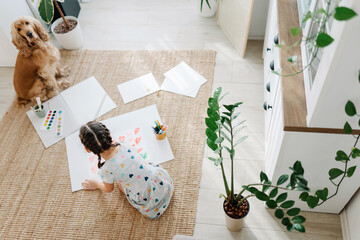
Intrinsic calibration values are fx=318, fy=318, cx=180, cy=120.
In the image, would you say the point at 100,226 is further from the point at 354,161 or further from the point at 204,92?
the point at 354,161

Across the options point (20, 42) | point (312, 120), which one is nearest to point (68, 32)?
point (20, 42)

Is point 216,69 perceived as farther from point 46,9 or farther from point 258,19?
point 46,9

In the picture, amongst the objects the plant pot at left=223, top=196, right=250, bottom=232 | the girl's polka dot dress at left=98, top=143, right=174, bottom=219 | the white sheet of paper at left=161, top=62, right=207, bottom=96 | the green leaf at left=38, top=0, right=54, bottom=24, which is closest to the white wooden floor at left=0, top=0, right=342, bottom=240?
the plant pot at left=223, top=196, right=250, bottom=232

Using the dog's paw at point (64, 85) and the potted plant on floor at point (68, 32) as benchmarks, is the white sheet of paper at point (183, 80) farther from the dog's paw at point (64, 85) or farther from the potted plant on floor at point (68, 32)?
the potted plant on floor at point (68, 32)

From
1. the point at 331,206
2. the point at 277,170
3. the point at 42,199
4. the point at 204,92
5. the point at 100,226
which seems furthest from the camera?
the point at 204,92

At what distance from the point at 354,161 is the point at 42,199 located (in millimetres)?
1765

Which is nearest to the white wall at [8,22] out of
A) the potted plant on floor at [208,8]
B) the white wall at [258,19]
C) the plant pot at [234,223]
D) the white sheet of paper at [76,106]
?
the white sheet of paper at [76,106]

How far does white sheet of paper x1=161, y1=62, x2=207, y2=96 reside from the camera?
2.42 metres

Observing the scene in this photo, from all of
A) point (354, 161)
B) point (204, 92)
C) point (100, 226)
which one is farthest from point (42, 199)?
point (354, 161)

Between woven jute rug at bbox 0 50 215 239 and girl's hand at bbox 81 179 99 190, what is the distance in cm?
7

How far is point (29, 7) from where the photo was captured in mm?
2764

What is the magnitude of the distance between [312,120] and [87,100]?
5.66ft

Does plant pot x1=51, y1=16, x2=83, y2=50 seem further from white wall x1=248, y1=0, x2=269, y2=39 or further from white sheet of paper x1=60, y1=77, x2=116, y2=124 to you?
white wall x1=248, y1=0, x2=269, y2=39

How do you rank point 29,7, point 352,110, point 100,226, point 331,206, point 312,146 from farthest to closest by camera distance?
point 29,7, point 100,226, point 331,206, point 312,146, point 352,110
